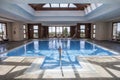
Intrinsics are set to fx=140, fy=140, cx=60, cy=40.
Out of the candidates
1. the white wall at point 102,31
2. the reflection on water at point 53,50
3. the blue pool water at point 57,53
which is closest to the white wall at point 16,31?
the reflection on water at point 53,50

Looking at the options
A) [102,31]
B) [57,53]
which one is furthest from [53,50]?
[102,31]

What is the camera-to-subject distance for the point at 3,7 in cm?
693

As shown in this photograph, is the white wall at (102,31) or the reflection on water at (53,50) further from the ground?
the white wall at (102,31)

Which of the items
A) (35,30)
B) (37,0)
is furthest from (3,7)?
(35,30)

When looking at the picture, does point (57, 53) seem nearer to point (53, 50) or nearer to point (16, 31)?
point (53, 50)

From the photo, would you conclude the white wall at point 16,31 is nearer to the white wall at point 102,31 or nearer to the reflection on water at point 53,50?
the reflection on water at point 53,50

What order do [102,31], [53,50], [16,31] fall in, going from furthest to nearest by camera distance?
[102,31] → [16,31] → [53,50]

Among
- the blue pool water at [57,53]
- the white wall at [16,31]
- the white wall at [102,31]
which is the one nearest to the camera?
the blue pool water at [57,53]

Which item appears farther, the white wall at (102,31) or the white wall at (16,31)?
the white wall at (102,31)

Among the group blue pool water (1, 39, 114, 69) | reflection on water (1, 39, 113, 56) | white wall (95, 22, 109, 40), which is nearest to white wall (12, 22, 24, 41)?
reflection on water (1, 39, 113, 56)

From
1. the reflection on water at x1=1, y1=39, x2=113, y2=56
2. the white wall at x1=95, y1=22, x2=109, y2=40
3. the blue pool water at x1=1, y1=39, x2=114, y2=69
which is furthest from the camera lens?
the white wall at x1=95, y1=22, x2=109, y2=40

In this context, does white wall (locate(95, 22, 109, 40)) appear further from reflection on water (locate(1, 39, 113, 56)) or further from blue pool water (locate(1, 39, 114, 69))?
blue pool water (locate(1, 39, 114, 69))

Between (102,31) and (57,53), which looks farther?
(102,31)

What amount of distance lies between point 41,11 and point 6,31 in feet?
15.1
